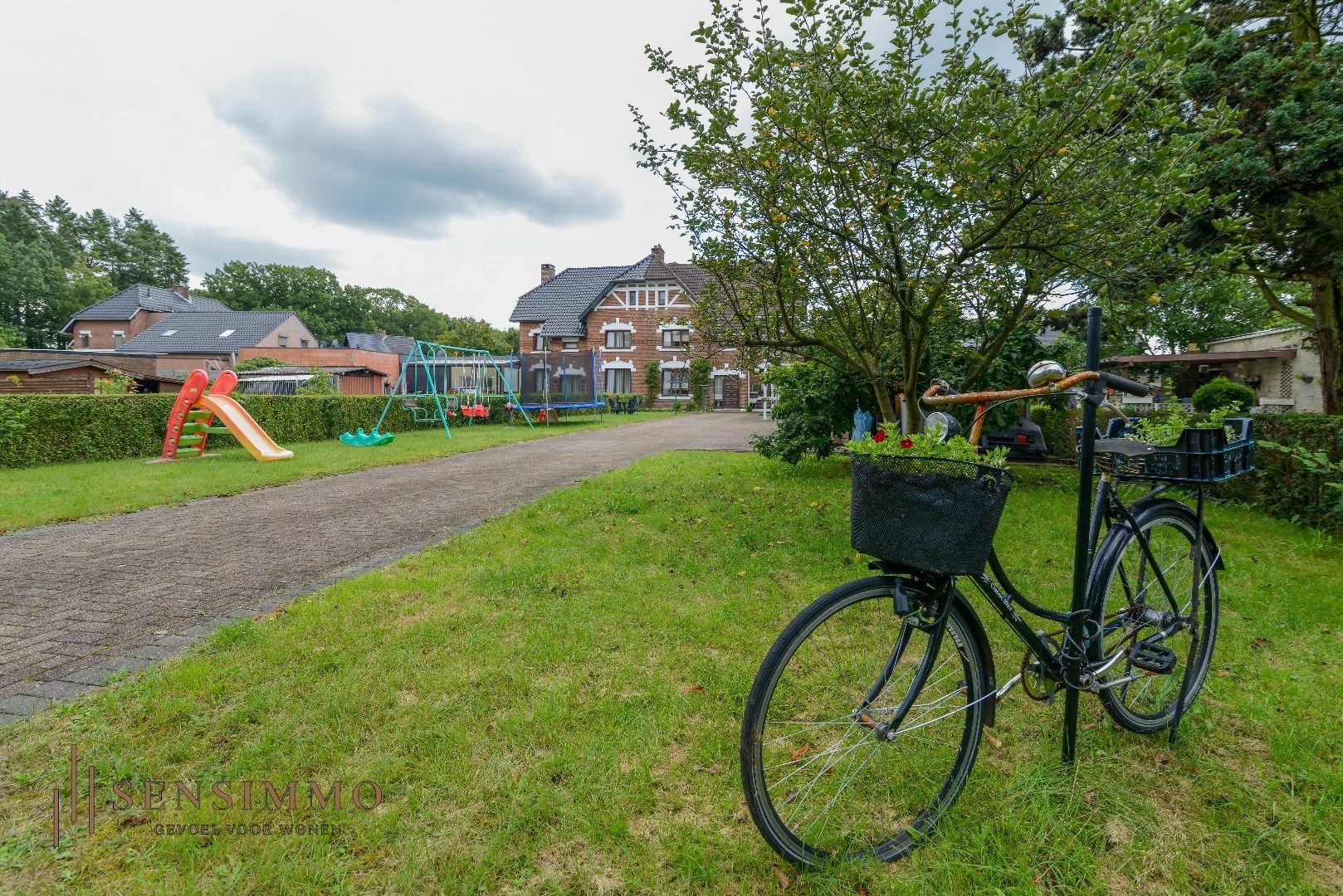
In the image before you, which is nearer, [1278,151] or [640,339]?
[1278,151]

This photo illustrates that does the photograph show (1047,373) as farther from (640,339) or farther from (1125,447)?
(640,339)

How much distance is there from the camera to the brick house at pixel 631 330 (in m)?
35.6

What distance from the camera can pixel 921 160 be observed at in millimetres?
4285

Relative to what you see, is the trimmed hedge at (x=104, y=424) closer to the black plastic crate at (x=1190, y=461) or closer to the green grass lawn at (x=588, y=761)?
the green grass lawn at (x=588, y=761)

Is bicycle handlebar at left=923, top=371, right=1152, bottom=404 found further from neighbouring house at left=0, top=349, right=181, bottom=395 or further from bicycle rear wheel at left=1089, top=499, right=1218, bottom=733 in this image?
neighbouring house at left=0, top=349, right=181, bottom=395

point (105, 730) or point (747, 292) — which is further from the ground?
point (747, 292)

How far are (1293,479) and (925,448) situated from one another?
23.7 ft

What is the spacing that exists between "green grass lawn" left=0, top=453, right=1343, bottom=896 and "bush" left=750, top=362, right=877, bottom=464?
520 centimetres

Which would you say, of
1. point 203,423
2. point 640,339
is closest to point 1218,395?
point 203,423

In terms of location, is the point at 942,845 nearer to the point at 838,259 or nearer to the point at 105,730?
the point at 105,730

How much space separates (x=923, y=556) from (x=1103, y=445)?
3.66 feet


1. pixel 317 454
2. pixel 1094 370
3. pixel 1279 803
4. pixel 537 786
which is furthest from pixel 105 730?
pixel 317 454

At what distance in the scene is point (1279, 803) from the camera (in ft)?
6.77

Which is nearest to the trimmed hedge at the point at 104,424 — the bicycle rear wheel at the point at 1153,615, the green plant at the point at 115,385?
the green plant at the point at 115,385
